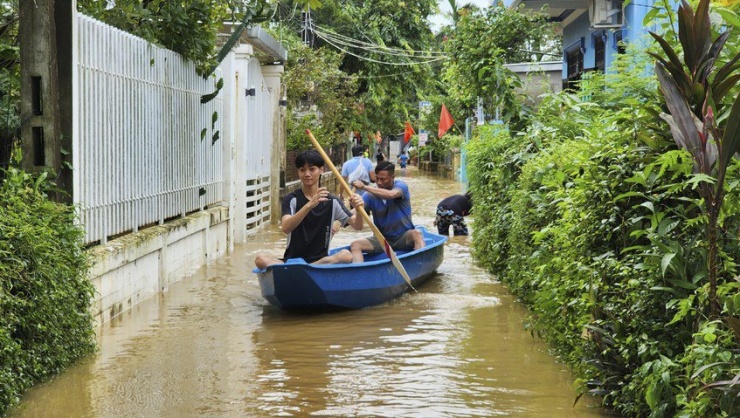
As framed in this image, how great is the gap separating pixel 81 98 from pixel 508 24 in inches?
520

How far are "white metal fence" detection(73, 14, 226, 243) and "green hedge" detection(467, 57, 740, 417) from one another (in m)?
4.23

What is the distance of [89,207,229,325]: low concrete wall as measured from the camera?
31.6 feet

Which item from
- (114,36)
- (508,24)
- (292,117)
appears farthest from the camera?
(292,117)

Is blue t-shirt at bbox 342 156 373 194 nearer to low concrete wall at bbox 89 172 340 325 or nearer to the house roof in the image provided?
the house roof

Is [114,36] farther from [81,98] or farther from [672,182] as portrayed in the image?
[672,182]

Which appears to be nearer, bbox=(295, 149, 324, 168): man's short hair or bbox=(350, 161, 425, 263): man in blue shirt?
bbox=(295, 149, 324, 168): man's short hair

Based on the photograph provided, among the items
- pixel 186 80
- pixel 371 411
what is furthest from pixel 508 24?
pixel 371 411

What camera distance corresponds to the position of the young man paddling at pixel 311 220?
10.6 m

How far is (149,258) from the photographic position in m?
11.4

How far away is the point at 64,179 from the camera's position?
8898mm

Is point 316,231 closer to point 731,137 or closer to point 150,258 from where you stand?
point 150,258

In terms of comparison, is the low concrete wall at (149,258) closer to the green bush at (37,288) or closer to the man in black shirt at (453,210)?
the green bush at (37,288)

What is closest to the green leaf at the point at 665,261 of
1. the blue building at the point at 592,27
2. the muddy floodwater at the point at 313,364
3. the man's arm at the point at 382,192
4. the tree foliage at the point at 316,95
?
the muddy floodwater at the point at 313,364

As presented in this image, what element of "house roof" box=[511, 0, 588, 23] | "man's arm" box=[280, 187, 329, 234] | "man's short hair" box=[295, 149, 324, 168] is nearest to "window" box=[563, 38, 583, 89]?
"house roof" box=[511, 0, 588, 23]
